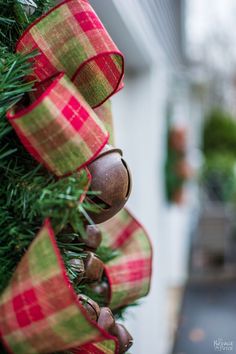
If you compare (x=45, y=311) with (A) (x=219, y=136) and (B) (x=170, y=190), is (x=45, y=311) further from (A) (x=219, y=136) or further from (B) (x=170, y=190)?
(A) (x=219, y=136)

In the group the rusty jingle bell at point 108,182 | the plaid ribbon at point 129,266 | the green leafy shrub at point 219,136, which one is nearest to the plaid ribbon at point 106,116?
the rusty jingle bell at point 108,182

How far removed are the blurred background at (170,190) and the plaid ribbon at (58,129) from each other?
66 cm

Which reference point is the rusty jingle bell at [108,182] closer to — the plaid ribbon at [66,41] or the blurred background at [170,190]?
the plaid ribbon at [66,41]

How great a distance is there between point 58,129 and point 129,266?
0.48 meters

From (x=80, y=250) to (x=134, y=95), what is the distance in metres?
2.76

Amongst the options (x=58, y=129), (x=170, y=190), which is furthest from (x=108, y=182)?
(x=170, y=190)

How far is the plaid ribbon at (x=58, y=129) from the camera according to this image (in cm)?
82

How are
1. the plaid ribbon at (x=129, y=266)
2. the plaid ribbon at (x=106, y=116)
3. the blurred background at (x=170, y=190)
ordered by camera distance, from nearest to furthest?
the plaid ribbon at (x=106, y=116) → the plaid ribbon at (x=129, y=266) → the blurred background at (x=170, y=190)

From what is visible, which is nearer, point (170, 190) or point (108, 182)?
point (108, 182)

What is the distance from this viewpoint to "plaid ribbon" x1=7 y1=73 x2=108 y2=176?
824mm

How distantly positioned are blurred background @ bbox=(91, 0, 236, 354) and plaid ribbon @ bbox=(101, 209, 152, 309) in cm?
22

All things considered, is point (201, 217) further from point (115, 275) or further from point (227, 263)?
point (115, 275)

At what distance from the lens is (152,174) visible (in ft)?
13.0

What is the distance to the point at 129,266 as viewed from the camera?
1216mm
